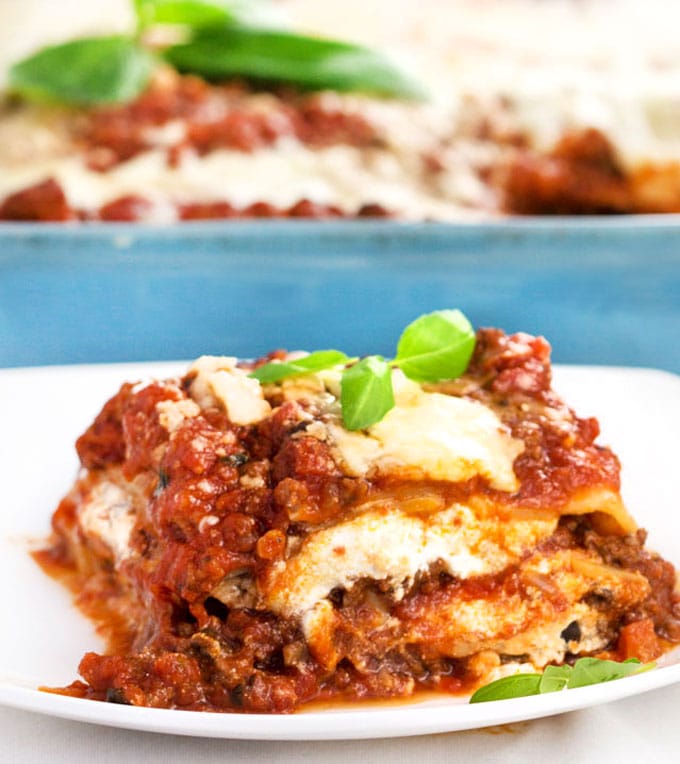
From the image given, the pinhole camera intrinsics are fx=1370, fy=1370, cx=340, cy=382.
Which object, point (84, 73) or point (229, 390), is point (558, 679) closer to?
point (229, 390)

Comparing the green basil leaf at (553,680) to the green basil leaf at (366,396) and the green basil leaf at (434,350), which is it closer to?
the green basil leaf at (366,396)

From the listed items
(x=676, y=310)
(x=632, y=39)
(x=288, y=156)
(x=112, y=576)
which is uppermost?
(x=632, y=39)

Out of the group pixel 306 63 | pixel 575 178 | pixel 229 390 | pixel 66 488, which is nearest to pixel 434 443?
pixel 229 390

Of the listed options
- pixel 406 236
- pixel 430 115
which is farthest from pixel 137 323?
pixel 430 115

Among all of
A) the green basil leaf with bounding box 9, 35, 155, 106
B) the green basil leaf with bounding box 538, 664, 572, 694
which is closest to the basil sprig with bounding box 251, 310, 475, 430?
the green basil leaf with bounding box 538, 664, 572, 694

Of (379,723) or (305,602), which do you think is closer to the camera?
(379,723)

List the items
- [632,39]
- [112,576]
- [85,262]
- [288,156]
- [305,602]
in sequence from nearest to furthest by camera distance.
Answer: [305,602]
[112,576]
[85,262]
[288,156]
[632,39]

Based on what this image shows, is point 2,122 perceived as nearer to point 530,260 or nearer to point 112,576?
point 530,260
